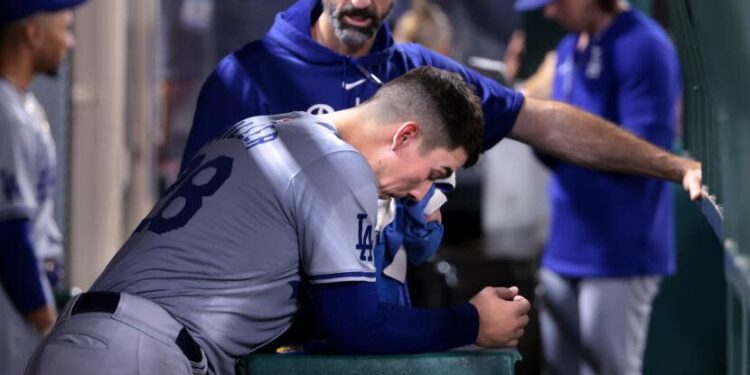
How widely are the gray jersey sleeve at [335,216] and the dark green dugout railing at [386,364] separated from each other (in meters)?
0.16

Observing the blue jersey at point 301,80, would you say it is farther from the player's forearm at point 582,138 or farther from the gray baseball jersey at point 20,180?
the gray baseball jersey at point 20,180

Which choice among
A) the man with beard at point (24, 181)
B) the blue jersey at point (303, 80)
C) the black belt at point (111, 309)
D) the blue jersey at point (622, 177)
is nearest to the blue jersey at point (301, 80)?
the blue jersey at point (303, 80)

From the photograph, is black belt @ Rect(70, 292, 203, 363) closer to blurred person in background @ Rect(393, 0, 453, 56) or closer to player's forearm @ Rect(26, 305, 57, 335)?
player's forearm @ Rect(26, 305, 57, 335)

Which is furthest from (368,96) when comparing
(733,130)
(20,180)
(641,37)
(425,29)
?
(425,29)

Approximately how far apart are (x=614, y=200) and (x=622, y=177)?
9 centimetres

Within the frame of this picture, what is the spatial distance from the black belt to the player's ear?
567 millimetres

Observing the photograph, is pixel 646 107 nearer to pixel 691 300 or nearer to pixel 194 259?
pixel 691 300

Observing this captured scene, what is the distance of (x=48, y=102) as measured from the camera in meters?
5.83

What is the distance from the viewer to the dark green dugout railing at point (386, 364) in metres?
2.61

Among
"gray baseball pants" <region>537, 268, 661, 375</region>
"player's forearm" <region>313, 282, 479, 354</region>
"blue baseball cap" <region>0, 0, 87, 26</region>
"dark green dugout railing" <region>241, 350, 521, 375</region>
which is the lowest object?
"gray baseball pants" <region>537, 268, 661, 375</region>

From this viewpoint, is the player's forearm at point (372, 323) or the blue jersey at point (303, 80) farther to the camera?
the blue jersey at point (303, 80)

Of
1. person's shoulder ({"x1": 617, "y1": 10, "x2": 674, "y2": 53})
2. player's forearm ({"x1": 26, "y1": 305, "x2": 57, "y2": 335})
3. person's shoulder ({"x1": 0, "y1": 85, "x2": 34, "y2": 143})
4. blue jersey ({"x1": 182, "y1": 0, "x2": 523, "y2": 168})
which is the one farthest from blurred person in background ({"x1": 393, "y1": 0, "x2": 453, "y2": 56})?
blue jersey ({"x1": 182, "y1": 0, "x2": 523, "y2": 168})

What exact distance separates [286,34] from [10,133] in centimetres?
110

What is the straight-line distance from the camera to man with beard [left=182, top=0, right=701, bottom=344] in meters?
3.32
